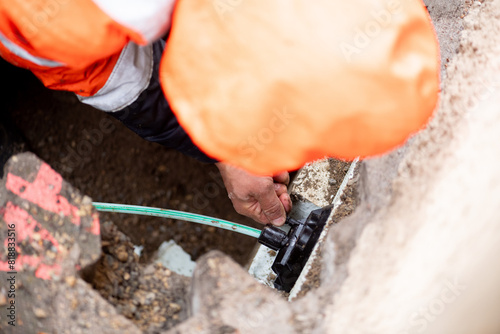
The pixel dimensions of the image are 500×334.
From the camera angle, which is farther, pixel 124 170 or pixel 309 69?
pixel 124 170

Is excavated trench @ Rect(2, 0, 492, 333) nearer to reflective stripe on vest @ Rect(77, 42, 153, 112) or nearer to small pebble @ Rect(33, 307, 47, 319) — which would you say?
reflective stripe on vest @ Rect(77, 42, 153, 112)

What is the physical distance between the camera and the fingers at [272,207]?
1363mm

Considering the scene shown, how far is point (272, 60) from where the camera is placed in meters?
0.76

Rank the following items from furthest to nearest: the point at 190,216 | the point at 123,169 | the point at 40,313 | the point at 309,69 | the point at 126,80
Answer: the point at 123,169, the point at 190,216, the point at 126,80, the point at 40,313, the point at 309,69

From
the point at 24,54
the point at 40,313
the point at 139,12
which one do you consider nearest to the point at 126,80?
the point at 24,54

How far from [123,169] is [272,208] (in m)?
1.26

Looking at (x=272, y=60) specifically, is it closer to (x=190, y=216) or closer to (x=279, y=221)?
(x=279, y=221)

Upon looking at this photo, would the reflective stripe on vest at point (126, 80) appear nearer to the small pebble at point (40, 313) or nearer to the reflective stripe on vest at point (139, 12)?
the reflective stripe on vest at point (139, 12)

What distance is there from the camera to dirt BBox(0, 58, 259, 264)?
2297 mm

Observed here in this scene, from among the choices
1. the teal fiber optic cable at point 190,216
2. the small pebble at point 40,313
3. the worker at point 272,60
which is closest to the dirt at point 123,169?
the teal fiber optic cable at point 190,216

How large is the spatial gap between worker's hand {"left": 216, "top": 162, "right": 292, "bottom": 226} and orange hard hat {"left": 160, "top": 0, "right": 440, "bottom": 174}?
1.45 feet

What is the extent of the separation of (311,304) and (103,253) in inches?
20.5

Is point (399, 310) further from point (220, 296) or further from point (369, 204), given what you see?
point (220, 296)

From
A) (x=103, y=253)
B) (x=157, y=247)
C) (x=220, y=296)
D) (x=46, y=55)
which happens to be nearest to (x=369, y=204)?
(x=220, y=296)
